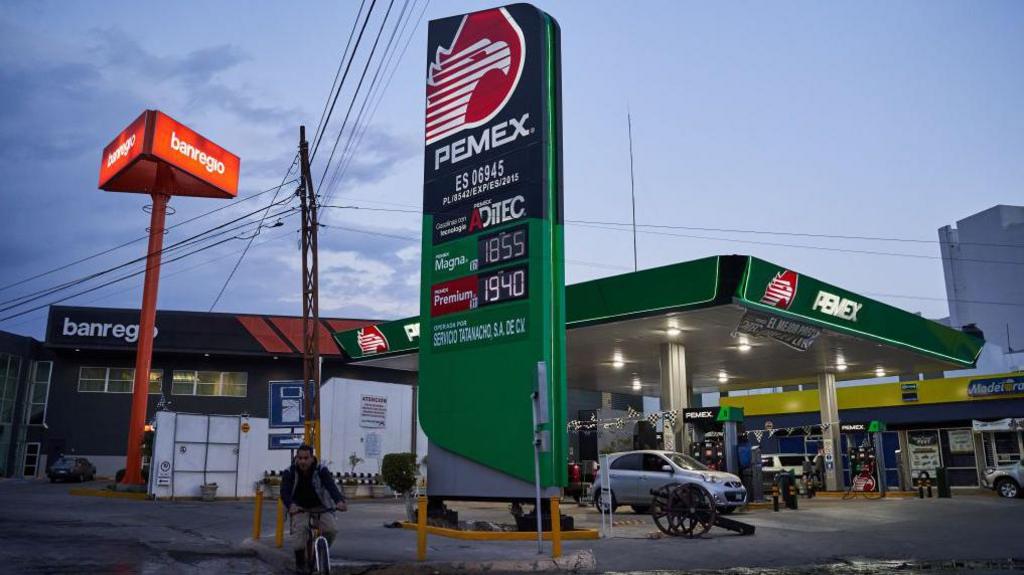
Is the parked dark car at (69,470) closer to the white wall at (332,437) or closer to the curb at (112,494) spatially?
the curb at (112,494)

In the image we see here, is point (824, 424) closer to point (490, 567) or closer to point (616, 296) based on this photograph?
point (616, 296)

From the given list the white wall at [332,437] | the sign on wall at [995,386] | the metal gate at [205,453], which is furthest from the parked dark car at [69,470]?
the sign on wall at [995,386]

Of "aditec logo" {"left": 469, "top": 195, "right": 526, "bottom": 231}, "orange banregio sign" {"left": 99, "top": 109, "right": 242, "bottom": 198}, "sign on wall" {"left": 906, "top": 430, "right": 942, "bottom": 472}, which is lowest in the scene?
"sign on wall" {"left": 906, "top": 430, "right": 942, "bottom": 472}

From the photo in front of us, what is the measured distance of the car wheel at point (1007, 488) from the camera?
29250mm

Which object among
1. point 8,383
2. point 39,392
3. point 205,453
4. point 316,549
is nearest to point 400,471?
point 205,453

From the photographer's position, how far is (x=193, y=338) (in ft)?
153

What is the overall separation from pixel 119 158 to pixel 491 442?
31644 mm

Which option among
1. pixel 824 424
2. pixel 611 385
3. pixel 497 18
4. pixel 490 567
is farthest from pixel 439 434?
pixel 611 385

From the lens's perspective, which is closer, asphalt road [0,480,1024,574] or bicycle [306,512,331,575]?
bicycle [306,512,331,575]

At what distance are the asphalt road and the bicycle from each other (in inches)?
71.3

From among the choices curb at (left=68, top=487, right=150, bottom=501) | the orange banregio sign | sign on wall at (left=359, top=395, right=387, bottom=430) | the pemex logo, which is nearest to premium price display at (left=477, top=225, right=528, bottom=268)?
the pemex logo

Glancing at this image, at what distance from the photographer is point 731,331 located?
25.5m

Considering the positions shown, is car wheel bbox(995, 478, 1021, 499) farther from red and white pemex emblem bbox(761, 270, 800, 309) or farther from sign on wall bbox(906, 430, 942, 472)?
red and white pemex emblem bbox(761, 270, 800, 309)

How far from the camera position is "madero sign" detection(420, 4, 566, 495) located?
15672 mm
